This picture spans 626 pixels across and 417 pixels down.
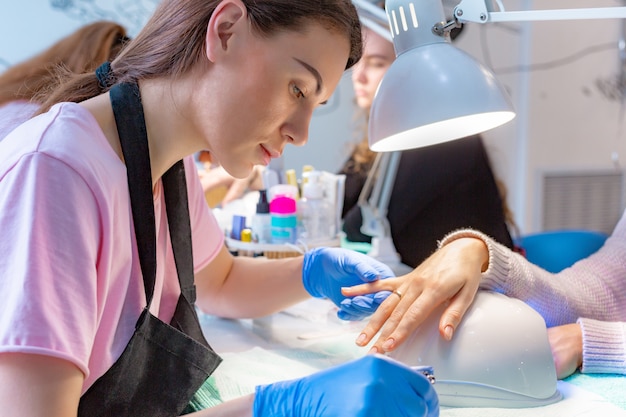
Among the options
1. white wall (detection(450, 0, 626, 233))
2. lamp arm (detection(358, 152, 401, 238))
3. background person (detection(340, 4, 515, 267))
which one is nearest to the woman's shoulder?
lamp arm (detection(358, 152, 401, 238))

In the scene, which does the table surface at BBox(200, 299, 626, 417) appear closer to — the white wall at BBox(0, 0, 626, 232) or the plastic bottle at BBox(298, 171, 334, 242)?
the plastic bottle at BBox(298, 171, 334, 242)

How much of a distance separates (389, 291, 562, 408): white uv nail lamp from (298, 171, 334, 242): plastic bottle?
1.99ft

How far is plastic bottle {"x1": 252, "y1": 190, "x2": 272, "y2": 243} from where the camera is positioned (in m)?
1.44

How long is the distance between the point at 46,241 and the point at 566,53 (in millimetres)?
3354

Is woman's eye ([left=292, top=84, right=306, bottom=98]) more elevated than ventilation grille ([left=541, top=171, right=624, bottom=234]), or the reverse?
woman's eye ([left=292, top=84, right=306, bottom=98])

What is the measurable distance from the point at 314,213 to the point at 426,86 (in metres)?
0.72

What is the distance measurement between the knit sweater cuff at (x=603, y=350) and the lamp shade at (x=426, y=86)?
0.38m

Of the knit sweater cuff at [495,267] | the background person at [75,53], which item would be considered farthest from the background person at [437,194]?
the knit sweater cuff at [495,267]

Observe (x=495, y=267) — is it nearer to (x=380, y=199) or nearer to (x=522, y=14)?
(x=522, y=14)

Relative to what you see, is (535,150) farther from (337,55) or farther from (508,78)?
(337,55)

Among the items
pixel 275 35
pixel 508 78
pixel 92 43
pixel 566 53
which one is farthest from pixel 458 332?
pixel 566 53

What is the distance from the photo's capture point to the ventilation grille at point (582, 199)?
11.7 feet

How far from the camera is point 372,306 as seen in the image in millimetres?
1020

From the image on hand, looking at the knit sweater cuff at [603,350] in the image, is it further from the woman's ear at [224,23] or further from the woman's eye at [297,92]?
the woman's ear at [224,23]
